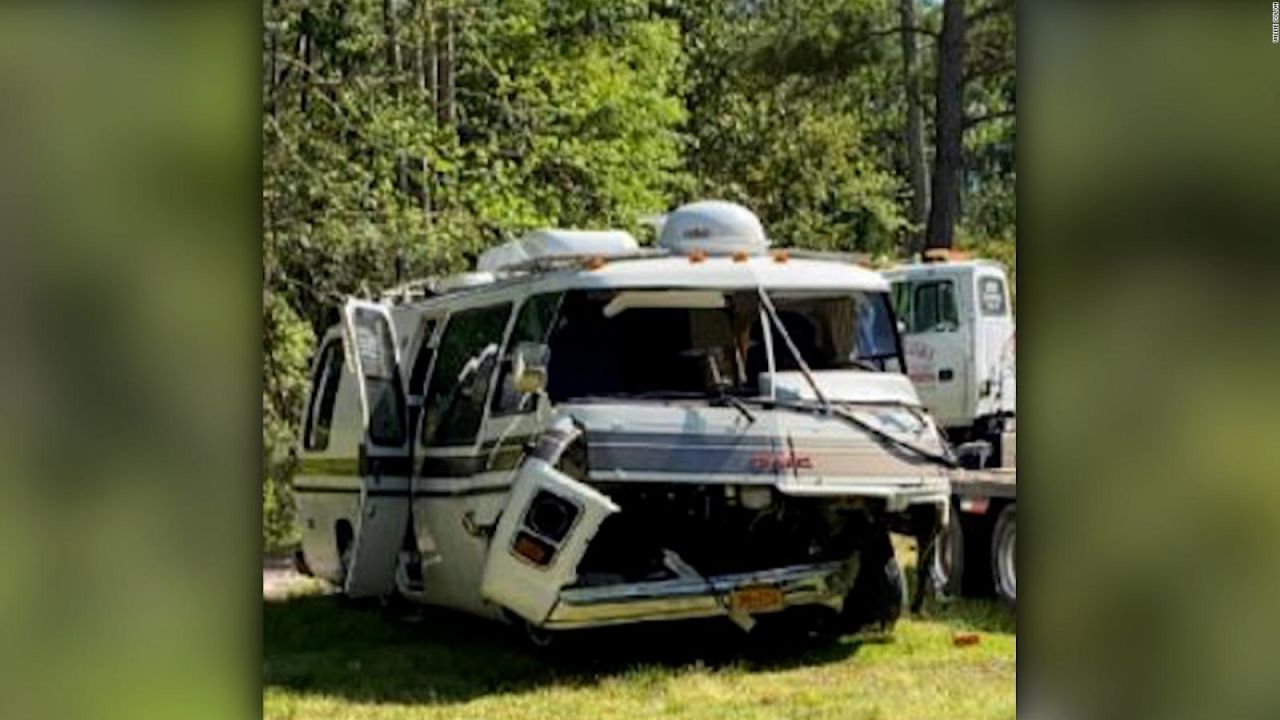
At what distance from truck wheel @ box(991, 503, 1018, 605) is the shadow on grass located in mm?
272

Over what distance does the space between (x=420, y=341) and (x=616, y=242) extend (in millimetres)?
1792

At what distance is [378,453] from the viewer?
11250 millimetres

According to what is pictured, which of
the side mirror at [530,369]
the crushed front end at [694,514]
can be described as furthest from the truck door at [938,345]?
the side mirror at [530,369]

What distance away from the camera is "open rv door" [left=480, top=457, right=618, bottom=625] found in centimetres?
920

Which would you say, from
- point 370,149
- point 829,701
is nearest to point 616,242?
→ point 829,701

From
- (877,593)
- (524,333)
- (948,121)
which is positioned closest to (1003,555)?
(877,593)

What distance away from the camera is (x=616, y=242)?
1128 cm

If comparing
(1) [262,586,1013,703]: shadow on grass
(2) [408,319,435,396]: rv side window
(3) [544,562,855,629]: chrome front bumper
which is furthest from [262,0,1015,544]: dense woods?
(3) [544,562,855,629]: chrome front bumper

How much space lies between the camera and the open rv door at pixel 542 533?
9.20 meters

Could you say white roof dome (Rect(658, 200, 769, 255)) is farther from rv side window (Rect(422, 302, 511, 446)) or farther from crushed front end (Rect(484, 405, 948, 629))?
crushed front end (Rect(484, 405, 948, 629))

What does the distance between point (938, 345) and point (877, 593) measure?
717cm

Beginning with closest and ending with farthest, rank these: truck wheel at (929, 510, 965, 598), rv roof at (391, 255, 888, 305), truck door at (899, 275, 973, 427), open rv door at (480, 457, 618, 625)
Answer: open rv door at (480, 457, 618, 625) → rv roof at (391, 255, 888, 305) → truck wheel at (929, 510, 965, 598) → truck door at (899, 275, 973, 427)

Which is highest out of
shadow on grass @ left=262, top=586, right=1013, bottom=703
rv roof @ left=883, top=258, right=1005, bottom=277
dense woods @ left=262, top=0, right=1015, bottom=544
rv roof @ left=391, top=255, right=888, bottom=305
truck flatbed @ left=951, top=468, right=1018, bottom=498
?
dense woods @ left=262, top=0, right=1015, bottom=544

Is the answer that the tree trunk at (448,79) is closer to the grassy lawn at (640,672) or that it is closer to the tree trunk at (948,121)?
the tree trunk at (948,121)
